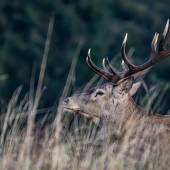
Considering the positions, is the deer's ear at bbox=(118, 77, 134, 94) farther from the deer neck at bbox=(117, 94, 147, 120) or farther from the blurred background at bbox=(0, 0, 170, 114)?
the blurred background at bbox=(0, 0, 170, 114)

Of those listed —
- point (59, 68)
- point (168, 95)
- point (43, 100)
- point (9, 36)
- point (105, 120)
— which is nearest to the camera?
point (105, 120)

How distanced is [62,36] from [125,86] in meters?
7.80

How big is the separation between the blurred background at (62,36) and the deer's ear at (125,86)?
560cm

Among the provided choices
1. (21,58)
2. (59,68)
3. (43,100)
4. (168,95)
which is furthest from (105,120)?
(21,58)

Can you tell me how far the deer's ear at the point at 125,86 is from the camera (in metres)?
4.25

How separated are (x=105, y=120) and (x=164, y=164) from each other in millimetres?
1020

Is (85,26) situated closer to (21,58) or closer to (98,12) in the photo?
(98,12)

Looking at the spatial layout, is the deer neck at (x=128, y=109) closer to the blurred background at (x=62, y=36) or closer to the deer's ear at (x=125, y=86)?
the deer's ear at (x=125, y=86)

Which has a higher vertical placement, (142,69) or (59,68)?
(142,69)

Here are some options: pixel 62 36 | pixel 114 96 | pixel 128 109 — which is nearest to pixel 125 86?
pixel 114 96

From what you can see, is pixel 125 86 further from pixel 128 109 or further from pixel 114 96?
pixel 128 109

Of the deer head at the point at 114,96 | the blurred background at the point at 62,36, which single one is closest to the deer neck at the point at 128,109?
the deer head at the point at 114,96

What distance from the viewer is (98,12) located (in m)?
12.0

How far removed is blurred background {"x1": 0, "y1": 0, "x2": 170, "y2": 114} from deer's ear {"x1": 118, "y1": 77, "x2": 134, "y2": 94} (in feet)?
18.4
